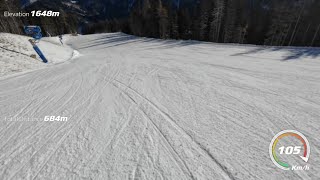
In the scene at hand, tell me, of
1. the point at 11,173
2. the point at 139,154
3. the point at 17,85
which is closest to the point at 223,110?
the point at 139,154

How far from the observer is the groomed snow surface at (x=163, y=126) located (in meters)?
2.08

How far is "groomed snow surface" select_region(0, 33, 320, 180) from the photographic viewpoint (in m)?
2.08

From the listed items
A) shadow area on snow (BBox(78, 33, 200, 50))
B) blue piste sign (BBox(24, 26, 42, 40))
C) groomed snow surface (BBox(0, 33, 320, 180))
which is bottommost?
shadow area on snow (BBox(78, 33, 200, 50))

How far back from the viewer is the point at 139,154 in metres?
2.30

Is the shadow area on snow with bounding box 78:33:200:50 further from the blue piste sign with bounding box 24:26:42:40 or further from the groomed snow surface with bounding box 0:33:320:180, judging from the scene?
the groomed snow surface with bounding box 0:33:320:180

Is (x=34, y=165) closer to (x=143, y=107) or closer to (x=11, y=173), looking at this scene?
(x=11, y=173)

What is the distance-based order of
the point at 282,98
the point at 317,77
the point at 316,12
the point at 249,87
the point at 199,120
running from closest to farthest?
the point at 199,120 → the point at 282,98 → the point at 249,87 → the point at 317,77 → the point at 316,12

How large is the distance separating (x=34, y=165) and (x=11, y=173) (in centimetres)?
29
